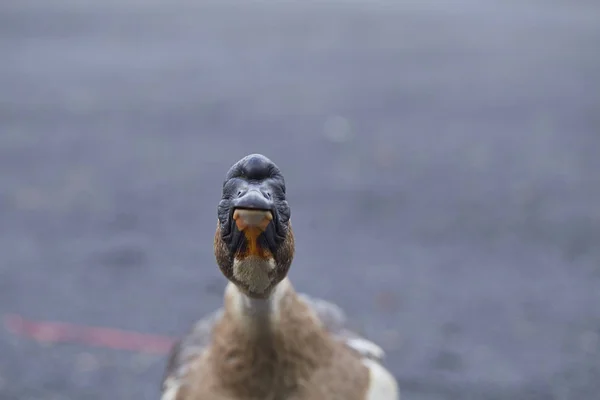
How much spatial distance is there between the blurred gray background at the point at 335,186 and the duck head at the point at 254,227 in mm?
2139

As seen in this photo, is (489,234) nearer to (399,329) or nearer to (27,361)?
(399,329)

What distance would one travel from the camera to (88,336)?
14.4ft

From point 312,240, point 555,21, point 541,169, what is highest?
point 555,21

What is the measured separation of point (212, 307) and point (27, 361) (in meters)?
1.09

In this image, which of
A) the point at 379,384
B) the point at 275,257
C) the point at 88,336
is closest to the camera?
the point at 275,257

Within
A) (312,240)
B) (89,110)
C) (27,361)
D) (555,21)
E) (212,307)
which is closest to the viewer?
(27,361)

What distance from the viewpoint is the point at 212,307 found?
15.1 feet

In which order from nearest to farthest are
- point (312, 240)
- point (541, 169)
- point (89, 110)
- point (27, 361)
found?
point (27, 361) < point (312, 240) < point (541, 169) < point (89, 110)

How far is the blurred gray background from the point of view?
14.0ft

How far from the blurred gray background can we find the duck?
4.54 feet

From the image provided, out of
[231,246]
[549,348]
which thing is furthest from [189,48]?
[231,246]

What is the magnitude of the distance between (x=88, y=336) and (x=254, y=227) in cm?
282

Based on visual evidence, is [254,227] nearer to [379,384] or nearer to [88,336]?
[379,384]

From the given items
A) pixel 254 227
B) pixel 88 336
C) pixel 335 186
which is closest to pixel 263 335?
pixel 254 227
